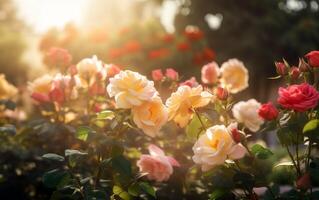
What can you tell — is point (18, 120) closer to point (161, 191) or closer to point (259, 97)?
point (161, 191)

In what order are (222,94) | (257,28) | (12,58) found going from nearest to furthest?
(222,94), (12,58), (257,28)

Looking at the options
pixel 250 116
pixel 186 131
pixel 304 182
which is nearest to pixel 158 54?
pixel 250 116

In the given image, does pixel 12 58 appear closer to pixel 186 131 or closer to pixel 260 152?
pixel 186 131

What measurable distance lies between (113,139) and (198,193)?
3.20ft

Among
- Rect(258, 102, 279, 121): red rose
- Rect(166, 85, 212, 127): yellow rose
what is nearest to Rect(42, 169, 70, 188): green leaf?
Rect(166, 85, 212, 127): yellow rose

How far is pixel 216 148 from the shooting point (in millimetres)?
2041

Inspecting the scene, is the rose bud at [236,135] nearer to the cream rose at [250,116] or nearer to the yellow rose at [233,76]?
the cream rose at [250,116]

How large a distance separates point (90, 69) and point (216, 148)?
43.3 inches

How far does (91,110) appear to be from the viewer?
3.20m

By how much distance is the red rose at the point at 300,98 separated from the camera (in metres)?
1.99

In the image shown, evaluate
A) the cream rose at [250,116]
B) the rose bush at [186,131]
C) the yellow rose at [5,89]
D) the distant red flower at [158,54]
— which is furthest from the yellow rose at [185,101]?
the distant red flower at [158,54]

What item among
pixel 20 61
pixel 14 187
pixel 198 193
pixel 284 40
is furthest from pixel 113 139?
pixel 284 40

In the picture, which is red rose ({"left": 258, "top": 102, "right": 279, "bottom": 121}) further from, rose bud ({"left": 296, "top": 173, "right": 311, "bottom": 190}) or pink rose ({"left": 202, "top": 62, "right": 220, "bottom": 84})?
pink rose ({"left": 202, "top": 62, "right": 220, "bottom": 84})

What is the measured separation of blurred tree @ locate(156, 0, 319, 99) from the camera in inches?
591
